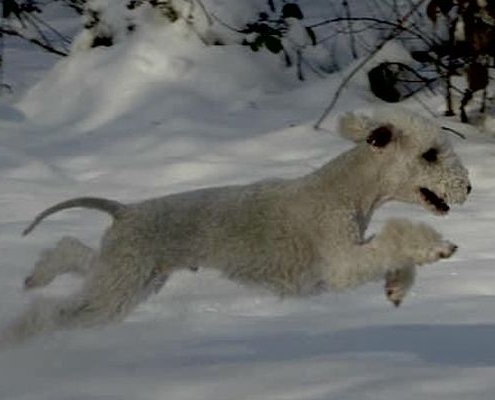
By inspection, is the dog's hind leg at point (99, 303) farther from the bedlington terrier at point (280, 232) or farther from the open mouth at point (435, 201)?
the open mouth at point (435, 201)

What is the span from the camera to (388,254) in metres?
4.75

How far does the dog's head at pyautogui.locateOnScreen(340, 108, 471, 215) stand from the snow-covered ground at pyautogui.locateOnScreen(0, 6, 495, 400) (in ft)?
1.74

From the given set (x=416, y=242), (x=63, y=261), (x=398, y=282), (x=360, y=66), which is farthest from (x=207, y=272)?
(x=360, y=66)

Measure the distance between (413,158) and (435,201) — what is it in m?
0.16

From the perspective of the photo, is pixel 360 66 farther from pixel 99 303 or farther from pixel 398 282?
pixel 99 303

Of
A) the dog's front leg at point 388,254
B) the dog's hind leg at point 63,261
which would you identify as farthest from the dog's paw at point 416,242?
the dog's hind leg at point 63,261

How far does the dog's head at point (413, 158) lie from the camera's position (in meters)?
4.79

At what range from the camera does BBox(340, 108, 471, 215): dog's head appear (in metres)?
4.79

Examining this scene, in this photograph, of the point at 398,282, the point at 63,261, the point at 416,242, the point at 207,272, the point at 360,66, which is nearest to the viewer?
the point at 416,242

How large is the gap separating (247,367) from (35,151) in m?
4.38

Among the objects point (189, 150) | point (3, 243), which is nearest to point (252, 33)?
point (189, 150)

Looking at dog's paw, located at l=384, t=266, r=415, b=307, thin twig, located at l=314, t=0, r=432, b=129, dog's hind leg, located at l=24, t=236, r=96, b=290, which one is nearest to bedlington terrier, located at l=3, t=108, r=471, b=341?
dog's paw, located at l=384, t=266, r=415, b=307

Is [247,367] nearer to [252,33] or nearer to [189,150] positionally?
[189,150]

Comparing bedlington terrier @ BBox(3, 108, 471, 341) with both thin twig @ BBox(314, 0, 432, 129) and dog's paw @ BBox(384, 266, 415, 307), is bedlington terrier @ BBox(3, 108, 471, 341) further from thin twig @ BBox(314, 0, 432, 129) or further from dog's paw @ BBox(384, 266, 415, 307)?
thin twig @ BBox(314, 0, 432, 129)
